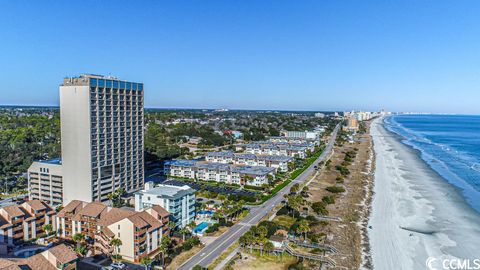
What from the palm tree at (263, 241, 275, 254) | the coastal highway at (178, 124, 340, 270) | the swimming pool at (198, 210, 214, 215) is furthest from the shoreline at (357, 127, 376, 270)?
the swimming pool at (198, 210, 214, 215)

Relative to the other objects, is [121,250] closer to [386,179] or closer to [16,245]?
[16,245]

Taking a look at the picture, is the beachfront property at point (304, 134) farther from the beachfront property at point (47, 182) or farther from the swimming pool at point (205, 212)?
the beachfront property at point (47, 182)

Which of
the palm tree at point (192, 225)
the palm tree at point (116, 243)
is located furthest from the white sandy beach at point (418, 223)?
the palm tree at point (116, 243)

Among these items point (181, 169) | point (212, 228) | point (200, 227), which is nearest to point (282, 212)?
point (212, 228)

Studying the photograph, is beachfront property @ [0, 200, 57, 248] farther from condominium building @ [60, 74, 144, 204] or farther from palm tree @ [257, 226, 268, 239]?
palm tree @ [257, 226, 268, 239]

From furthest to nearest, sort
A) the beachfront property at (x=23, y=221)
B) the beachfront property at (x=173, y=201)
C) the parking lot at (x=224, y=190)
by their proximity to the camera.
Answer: the parking lot at (x=224, y=190) → the beachfront property at (x=173, y=201) → the beachfront property at (x=23, y=221)
